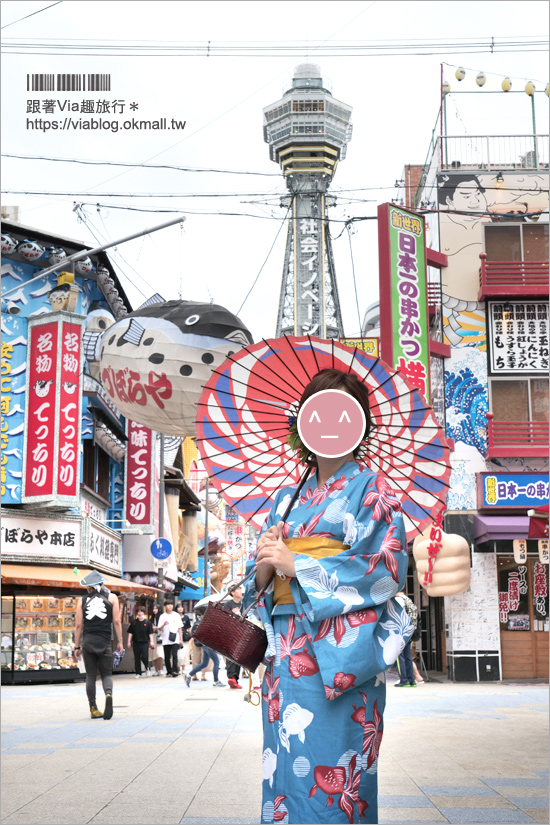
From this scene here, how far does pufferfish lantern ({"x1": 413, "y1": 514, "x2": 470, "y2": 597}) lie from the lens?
14.8 m

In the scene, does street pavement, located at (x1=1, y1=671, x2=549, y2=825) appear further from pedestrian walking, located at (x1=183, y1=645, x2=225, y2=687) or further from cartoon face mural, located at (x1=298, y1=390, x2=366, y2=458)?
pedestrian walking, located at (x1=183, y1=645, x2=225, y2=687)

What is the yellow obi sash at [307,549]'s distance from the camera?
12.6ft

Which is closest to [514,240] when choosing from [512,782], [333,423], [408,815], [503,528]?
[503,528]

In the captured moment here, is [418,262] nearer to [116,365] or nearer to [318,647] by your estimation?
[116,365]

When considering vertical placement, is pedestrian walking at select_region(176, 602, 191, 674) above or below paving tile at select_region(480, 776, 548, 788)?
below

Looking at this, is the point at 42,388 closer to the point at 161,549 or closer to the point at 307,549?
the point at 161,549

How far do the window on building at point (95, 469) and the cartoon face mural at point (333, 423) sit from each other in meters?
19.3

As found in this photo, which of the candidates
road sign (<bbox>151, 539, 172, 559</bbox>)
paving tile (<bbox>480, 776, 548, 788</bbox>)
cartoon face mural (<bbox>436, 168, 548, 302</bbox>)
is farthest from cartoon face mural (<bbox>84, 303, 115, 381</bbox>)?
paving tile (<bbox>480, 776, 548, 788</bbox>)

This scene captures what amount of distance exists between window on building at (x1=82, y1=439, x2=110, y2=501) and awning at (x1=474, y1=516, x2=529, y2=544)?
8.99m

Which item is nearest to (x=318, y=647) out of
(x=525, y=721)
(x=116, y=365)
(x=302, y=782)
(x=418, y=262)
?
(x=302, y=782)

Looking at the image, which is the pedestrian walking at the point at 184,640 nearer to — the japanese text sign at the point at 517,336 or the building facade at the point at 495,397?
the building facade at the point at 495,397

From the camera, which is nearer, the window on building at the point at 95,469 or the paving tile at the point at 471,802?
the paving tile at the point at 471,802

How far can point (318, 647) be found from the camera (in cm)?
369

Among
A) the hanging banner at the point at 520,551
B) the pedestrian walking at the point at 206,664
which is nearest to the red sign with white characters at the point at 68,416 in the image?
the pedestrian walking at the point at 206,664
